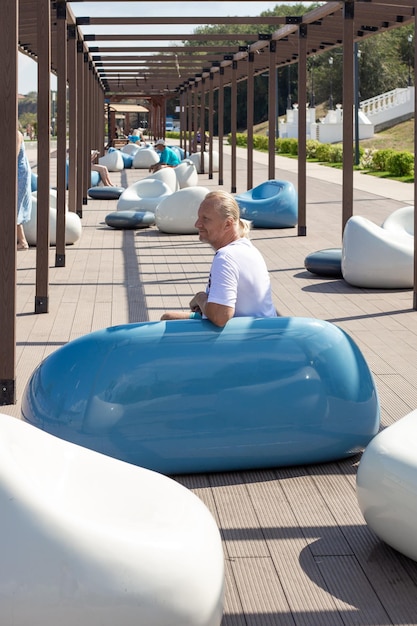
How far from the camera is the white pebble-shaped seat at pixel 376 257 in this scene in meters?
10.4

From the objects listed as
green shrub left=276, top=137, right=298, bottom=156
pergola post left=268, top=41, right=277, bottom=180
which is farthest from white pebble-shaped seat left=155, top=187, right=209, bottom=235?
green shrub left=276, top=137, right=298, bottom=156

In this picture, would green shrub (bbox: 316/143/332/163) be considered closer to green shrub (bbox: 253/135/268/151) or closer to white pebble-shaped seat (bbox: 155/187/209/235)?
green shrub (bbox: 253/135/268/151)

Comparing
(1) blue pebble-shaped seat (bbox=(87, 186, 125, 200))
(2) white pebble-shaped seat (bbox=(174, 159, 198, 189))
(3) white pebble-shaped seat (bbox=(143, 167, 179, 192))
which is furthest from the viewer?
(2) white pebble-shaped seat (bbox=(174, 159, 198, 189))

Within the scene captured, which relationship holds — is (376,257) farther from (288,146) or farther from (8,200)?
(288,146)

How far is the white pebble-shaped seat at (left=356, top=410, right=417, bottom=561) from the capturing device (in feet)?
12.6

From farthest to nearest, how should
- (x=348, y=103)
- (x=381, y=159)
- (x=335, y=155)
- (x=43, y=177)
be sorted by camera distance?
(x=335, y=155)
(x=381, y=159)
(x=348, y=103)
(x=43, y=177)

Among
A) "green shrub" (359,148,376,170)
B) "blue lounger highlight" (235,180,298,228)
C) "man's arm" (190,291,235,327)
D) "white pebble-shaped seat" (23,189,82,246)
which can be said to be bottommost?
"man's arm" (190,291,235,327)

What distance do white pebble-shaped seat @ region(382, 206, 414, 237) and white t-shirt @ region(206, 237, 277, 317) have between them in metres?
6.42

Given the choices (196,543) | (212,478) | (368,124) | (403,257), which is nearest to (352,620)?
(196,543)

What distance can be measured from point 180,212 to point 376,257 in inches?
246

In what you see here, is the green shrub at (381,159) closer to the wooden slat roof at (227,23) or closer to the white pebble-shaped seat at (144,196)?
the wooden slat roof at (227,23)

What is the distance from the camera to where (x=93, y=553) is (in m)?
2.97

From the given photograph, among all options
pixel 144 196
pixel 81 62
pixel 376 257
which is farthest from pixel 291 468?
pixel 81 62

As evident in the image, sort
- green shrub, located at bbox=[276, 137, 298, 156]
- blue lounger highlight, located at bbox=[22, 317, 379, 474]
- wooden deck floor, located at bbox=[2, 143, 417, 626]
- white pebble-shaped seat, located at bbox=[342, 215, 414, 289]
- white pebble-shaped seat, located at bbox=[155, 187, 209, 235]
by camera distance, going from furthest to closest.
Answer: green shrub, located at bbox=[276, 137, 298, 156]
white pebble-shaped seat, located at bbox=[155, 187, 209, 235]
white pebble-shaped seat, located at bbox=[342, 215, 414, 289]
blue lounger highlight, located at bbox=[22, 317, 379, 474]
wooden deck floor, located at bbox=[2, 143, 417, 626]
